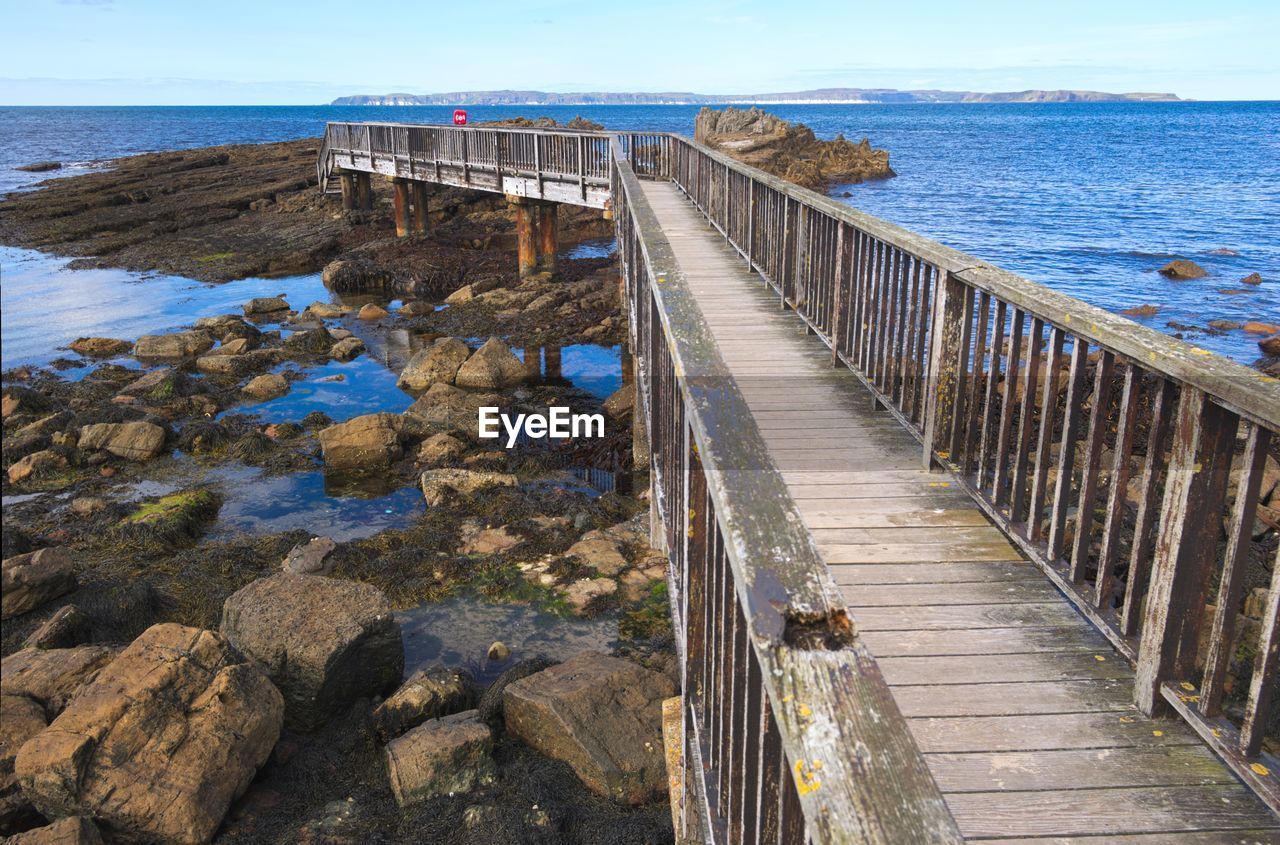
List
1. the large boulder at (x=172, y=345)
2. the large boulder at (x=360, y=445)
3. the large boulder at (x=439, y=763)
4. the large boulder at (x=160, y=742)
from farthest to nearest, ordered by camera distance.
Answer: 1. the large boulder at (x=172, y=345)
2. the large boulder at (x=360, y=445)
3. the large boulder at (x=439, y=763)
4. the large boulder at (x=160, y=742)

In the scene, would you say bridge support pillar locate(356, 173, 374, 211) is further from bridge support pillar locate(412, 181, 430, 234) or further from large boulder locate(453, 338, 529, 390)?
large boulder locate(453, 338, 529, 390)

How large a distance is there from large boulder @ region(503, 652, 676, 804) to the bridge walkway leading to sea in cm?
148

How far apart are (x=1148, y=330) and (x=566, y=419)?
11.1 metres

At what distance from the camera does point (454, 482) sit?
11.2m

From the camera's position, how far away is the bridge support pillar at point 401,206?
94.4 ft

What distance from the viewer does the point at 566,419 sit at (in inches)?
553

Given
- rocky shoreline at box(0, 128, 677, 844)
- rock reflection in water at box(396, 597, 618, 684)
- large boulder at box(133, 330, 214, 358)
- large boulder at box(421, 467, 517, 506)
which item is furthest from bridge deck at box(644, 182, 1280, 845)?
large boulder at box(133, 330, 214, 358)

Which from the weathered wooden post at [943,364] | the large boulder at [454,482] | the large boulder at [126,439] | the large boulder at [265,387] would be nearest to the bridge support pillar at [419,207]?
the large boulder at [265,387]

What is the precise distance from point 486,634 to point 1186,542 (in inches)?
251

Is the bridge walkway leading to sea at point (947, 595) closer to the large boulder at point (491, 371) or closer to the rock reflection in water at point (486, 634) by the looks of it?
the rock reflection in water at point (486, 634)

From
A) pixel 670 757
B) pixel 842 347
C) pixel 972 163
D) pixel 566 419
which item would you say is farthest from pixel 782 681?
pixel 972 163

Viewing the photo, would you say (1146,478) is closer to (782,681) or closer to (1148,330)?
(1148,330)

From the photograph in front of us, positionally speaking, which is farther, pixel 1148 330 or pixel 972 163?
pixel 972 163

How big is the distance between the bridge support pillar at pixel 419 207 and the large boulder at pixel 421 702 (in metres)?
23.9
